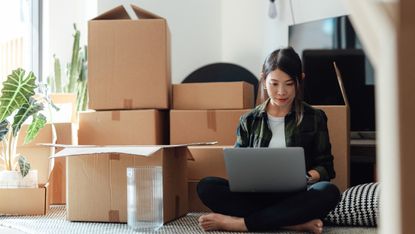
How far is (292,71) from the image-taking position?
2.06m

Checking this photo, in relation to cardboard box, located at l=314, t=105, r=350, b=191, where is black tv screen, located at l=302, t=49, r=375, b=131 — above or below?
above

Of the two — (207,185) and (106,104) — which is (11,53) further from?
(207,185)

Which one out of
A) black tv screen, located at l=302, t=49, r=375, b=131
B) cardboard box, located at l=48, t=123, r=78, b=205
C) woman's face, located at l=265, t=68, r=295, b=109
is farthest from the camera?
black tv screen, located at l=302, t=49, r=375, b=131

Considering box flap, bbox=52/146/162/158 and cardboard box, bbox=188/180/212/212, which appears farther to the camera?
cardboard box, bbox=188/180/212/212

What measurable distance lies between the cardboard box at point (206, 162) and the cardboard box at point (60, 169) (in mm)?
507

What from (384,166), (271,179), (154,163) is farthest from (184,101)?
(384,166)

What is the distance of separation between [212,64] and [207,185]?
1.53 m

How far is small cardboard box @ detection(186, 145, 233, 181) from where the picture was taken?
2.35 meters

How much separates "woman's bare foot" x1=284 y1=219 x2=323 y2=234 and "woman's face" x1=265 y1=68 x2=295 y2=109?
0.42 meters

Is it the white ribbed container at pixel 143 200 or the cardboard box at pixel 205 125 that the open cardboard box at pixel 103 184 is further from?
the cardboard box at pixel 205 125

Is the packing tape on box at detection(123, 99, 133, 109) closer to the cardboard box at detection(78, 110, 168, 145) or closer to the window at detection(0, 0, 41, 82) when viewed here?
the cardboard box at detection(78, 110, 168, 145)

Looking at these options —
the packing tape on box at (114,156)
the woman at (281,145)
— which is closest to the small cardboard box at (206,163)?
the woman at (281,145)

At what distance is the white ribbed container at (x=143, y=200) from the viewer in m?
1.98

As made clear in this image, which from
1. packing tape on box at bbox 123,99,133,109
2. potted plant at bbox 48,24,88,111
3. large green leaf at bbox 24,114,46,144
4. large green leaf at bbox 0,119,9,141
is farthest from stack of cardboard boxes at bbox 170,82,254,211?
potted plant at bbox 48,24,88,111
